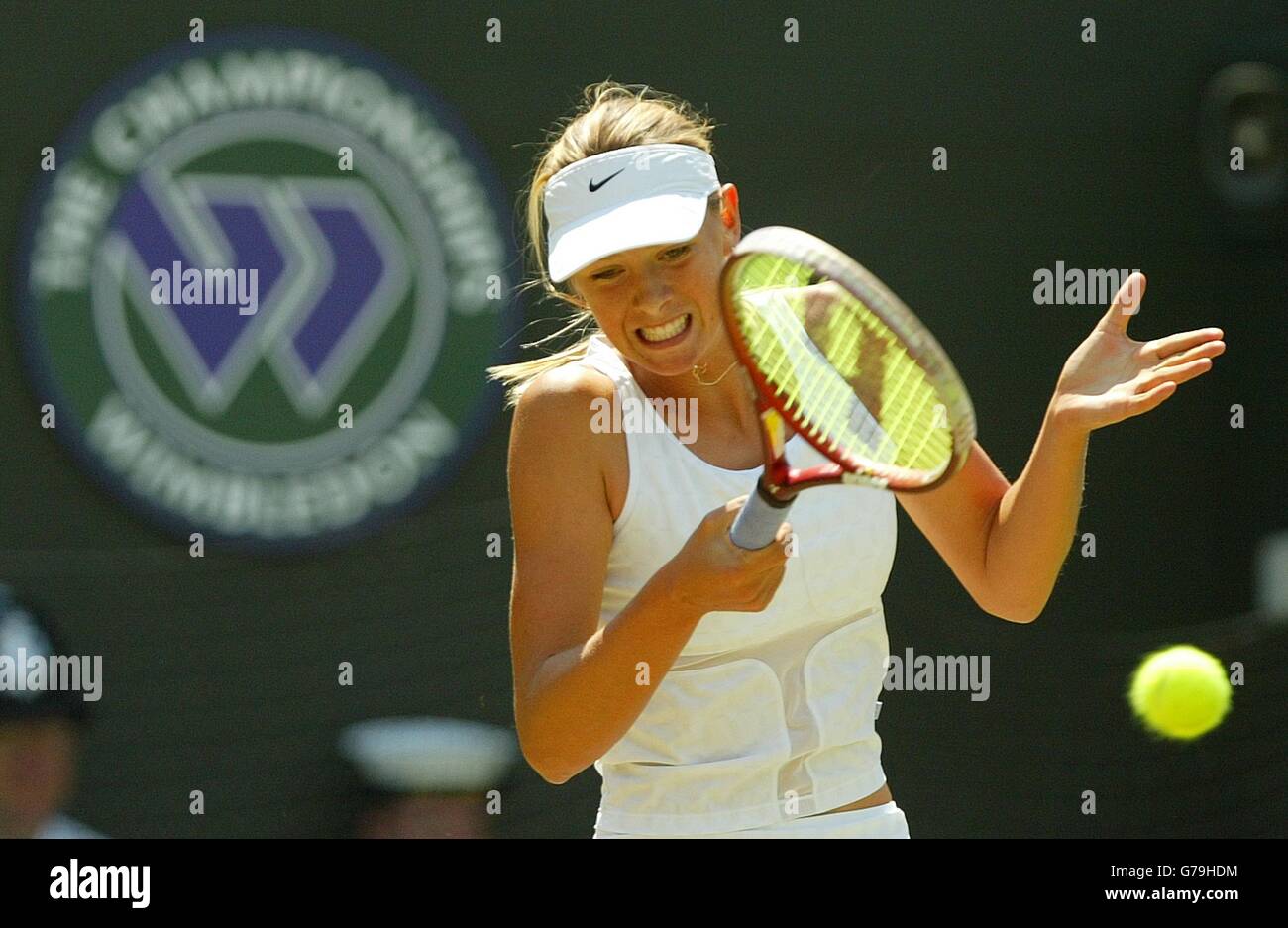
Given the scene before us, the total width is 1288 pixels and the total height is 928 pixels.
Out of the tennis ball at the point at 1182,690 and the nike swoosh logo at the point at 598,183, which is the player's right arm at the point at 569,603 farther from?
the tennis ball at the point at 1182,690

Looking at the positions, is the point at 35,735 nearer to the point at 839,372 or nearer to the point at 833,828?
the point at 833,828

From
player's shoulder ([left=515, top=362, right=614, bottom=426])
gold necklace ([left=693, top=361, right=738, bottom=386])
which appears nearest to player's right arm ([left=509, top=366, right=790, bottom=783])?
player's shoulder ([left=515, top=362, right=614, bottom=426])

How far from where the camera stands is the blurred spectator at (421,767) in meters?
3.18

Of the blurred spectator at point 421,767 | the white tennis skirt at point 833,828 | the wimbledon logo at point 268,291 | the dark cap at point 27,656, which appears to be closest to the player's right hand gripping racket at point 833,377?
the white tennis skirt at point 833,828

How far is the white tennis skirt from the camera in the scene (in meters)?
1.79

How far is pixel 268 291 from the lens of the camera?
316 centimetres

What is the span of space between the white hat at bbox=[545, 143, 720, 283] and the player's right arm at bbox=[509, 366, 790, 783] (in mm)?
136

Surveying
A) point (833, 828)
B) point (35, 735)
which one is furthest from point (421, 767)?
point (833, 828)

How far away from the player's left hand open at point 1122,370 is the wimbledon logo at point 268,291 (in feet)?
4.99

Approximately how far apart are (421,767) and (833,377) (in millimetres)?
1707

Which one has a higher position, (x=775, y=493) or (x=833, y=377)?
(x=833, y=377)
